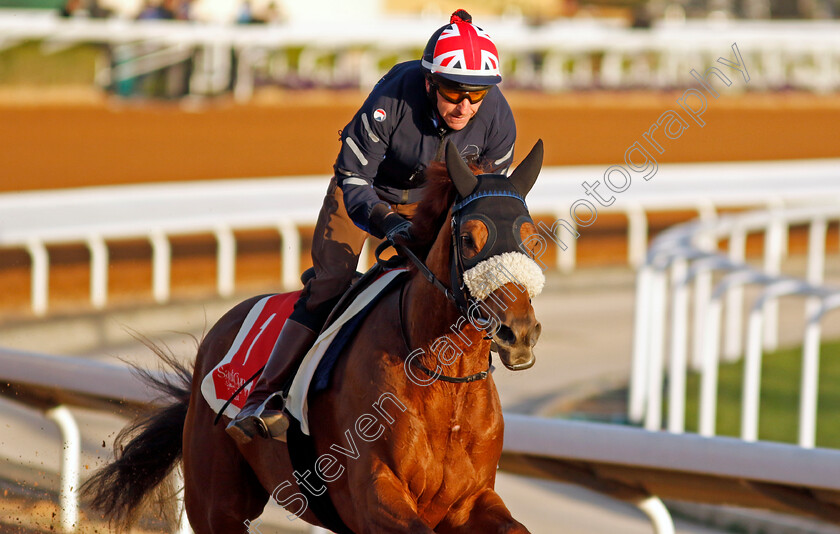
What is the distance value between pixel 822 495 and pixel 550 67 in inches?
817

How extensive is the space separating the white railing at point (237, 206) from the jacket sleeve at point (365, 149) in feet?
13.8

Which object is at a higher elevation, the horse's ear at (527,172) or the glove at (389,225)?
the horse's ear at (527,172)

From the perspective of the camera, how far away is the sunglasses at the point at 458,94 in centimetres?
323

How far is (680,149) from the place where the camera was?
17281 millimetres

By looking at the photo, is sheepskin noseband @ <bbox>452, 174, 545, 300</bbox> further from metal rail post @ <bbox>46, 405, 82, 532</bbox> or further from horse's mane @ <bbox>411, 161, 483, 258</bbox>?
metal rail post @ <bbox>46, 405, 82, 532</bbox>

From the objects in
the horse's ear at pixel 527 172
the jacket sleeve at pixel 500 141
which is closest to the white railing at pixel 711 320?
the jacket sleeve at pixel 500 141

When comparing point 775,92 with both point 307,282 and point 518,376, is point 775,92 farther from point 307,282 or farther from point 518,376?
point 307,282

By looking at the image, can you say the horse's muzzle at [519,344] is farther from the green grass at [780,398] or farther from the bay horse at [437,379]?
the green grass at [780,398]

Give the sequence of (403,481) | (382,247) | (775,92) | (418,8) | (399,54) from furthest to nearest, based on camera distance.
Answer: (418,8) → (775,92) → (399,54) → (382,247) → (403,481)

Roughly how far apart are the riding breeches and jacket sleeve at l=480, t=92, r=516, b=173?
292mm

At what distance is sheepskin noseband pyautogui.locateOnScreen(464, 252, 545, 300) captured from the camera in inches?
106

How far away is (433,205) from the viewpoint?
3.08 m

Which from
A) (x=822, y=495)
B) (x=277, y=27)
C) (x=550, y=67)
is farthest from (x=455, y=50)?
A: (x=550, y=67)

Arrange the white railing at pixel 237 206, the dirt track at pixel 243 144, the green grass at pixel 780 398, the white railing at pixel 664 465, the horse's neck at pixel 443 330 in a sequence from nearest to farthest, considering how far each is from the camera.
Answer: the horse's neck at pixel 443 330
the white railing at pixel 664 465
the green grass at pixel 780 398
the white railing at pixel 237 206
the dirt track at pixel 243 144
